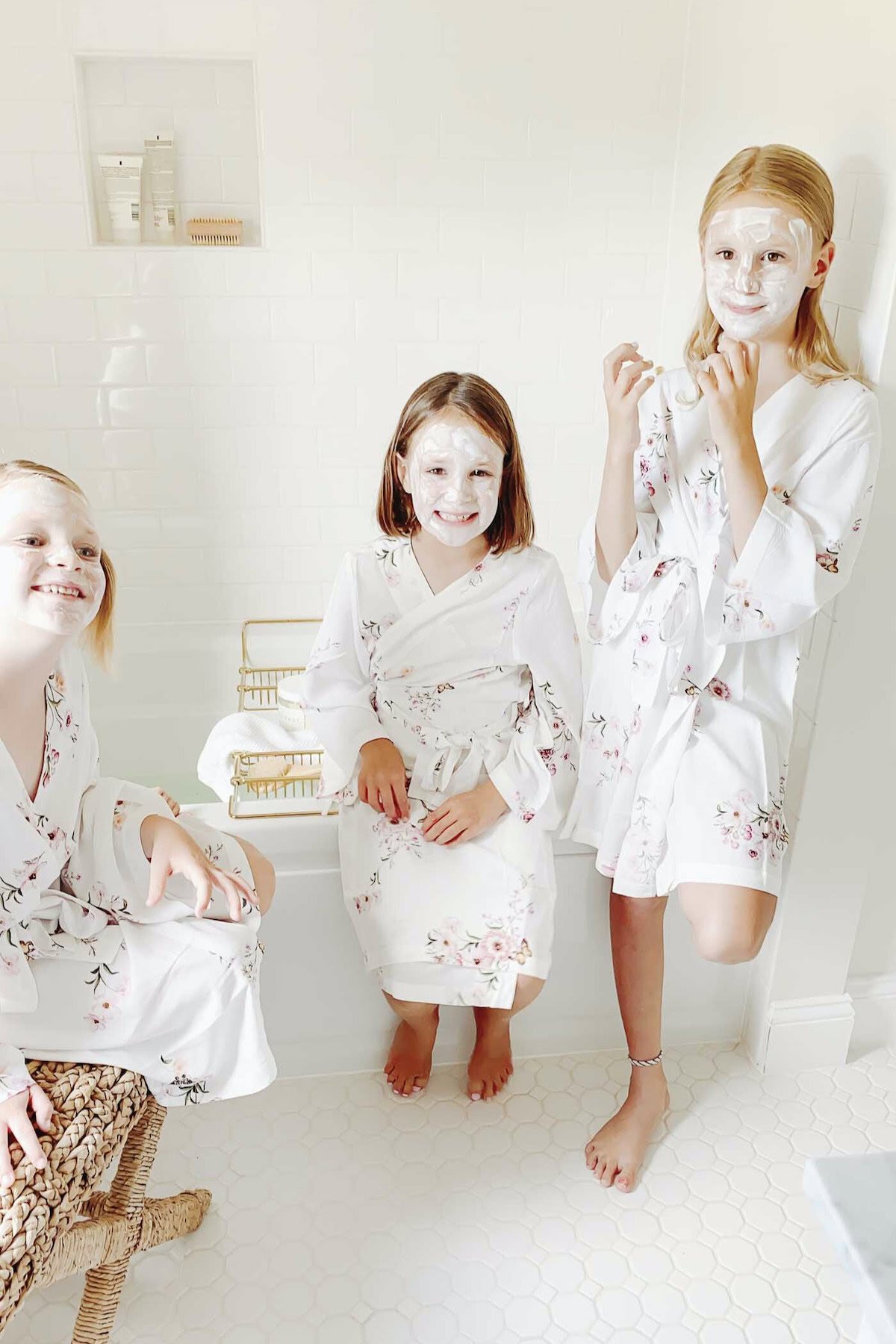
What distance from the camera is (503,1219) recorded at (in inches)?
61.2

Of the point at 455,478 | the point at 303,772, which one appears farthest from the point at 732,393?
the point at 303,772

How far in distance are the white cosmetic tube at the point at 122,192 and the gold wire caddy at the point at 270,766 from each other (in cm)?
89

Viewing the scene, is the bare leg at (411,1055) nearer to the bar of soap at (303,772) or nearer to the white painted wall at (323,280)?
the bar of soap at (303,772)

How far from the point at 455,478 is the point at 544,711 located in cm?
37

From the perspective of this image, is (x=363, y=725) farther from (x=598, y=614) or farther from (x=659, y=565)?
(x=659, y=565)

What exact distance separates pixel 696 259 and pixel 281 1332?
218cm

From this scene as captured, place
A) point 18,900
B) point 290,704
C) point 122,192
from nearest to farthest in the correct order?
Answer: point 18,900
point 290,704
point 122,192

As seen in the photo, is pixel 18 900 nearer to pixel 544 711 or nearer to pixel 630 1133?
pixel 544 711

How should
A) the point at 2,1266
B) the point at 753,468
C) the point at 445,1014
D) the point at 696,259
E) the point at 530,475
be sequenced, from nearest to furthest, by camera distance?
the point at 2,1266 → the point at 753,468 → the point at 445,1014 → the point at 696,259 → the point at 530,475

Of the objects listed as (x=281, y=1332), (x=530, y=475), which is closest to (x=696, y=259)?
(x=530, y=475)

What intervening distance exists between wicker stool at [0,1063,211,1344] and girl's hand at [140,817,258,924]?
20 centimetres

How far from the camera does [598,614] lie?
1.62m

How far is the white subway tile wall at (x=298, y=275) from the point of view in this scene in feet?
7.77

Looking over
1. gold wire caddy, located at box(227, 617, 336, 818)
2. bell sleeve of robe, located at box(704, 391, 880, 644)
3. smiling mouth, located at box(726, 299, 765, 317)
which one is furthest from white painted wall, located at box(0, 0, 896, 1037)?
bell sleeve of robe, located at box(704, 391, 880, 644)
